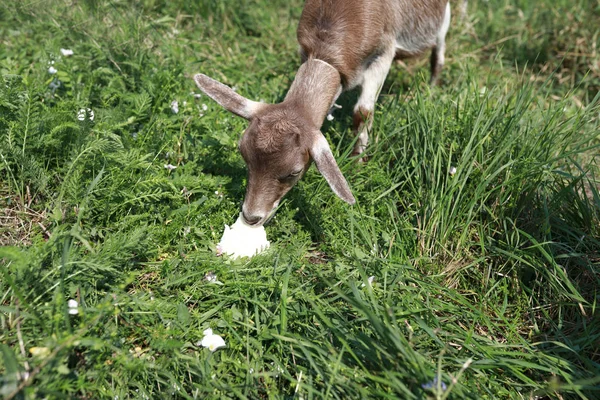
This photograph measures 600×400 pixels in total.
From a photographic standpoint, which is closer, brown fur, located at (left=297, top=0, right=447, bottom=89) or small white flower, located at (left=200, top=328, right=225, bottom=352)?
small white flower, located at (left=200, top=328, right=225, bottom=352)

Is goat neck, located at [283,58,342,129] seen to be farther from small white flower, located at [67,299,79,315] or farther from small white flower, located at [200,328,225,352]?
small white flower, located at [67,299,79,315]

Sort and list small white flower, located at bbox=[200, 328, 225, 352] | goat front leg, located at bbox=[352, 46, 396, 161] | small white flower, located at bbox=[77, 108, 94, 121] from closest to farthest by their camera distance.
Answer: small white flower, located at bbox=[200, 328, 225, 352] → small white flower, located at bbox=[77, 108, 94, 121] → goat front leg, located at bbox=[352, 46, 396, 161]

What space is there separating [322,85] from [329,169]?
84 cm

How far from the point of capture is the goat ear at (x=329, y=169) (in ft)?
10.5

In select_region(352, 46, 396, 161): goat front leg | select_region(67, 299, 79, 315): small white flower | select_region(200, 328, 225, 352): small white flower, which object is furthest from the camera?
select_region(352, 46, 396, 161): goat front leg

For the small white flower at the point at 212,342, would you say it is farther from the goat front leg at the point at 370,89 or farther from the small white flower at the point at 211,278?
the goat front leg at the point at 370,89

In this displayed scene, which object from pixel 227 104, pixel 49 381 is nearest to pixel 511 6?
pixel 227 104

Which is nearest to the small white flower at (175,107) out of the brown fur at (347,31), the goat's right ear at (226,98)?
the goat's right ear at (226,98)

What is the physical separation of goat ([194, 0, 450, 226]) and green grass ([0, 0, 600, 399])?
312 millimetres

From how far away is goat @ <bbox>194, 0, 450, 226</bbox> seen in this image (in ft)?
10.9

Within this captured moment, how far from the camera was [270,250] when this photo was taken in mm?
3342

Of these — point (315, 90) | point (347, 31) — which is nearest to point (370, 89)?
point (347, 31)

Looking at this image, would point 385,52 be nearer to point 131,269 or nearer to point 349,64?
point 349,64

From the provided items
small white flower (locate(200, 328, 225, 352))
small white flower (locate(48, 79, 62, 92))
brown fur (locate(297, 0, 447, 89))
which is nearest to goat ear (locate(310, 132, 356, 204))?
brown fur (locate(297, 0, 447, 89))
